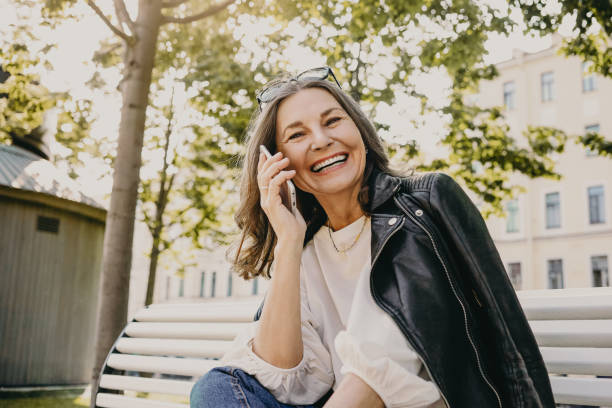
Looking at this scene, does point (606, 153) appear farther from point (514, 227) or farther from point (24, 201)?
point (514, 227)

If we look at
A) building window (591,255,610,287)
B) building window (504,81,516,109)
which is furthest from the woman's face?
building window (504,81,516,109)

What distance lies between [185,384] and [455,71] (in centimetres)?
820

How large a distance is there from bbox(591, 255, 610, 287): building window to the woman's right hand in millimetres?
33102

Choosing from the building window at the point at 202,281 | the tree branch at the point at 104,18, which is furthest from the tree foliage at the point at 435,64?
the building window at the point at 202,281

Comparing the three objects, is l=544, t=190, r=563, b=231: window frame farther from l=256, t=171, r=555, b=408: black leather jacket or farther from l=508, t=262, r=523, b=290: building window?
l=256, t=171, r=555, b=408: black leather jacket

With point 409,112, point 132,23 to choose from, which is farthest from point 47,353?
point 132,23

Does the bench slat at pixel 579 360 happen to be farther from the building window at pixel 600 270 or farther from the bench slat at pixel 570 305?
the building window at pixel 600 270

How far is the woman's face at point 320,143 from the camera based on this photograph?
2.62 metres

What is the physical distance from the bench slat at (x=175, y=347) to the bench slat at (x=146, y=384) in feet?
0.53

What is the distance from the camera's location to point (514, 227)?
35.6m

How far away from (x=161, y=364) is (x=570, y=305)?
7.40 ft

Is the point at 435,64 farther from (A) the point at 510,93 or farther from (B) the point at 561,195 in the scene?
(A) the point at 510,93

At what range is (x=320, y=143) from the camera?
2.64 metres

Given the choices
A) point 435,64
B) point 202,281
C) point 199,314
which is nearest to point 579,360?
point 199,314
